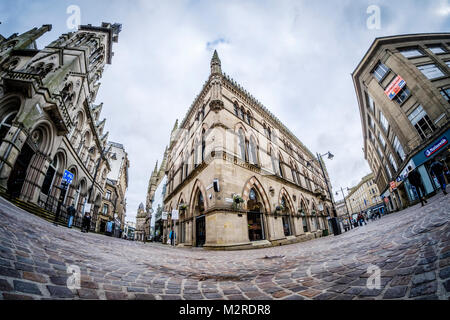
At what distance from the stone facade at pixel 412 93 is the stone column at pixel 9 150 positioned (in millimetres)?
29255

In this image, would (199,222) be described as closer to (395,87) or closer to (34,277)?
(34,277)

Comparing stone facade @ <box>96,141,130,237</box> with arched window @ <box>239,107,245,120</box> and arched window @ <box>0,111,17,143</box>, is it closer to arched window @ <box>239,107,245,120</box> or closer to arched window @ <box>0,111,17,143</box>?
arched window @ <box>0,111,17,143</box>

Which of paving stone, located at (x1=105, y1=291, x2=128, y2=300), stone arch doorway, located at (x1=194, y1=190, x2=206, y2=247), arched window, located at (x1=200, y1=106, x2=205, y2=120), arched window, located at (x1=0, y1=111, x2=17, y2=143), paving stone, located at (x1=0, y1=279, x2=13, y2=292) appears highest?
arched window, located at (x1=200, y1=106, x2=205, y2=120)

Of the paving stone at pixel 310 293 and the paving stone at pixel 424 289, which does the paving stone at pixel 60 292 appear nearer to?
the paving stone at pixel 310 293

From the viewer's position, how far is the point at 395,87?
18.0m

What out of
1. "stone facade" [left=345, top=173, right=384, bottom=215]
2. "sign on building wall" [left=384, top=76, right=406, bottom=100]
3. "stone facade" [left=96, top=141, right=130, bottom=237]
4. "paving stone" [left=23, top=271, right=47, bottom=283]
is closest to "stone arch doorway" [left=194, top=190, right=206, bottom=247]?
"paving stone" [left=23, top=271, right=47, bottom=283]

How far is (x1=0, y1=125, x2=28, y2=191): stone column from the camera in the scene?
9.21 metres

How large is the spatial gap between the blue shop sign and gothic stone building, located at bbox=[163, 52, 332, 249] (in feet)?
29.5

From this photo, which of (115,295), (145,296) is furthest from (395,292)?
(115,295)

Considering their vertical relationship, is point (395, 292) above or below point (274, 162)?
below

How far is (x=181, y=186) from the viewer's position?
16.4 metres

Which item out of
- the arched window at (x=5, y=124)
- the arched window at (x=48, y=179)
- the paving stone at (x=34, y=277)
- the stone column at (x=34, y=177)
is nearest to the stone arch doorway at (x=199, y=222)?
the paving stone at (x=34, y=277)

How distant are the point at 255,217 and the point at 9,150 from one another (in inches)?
612
